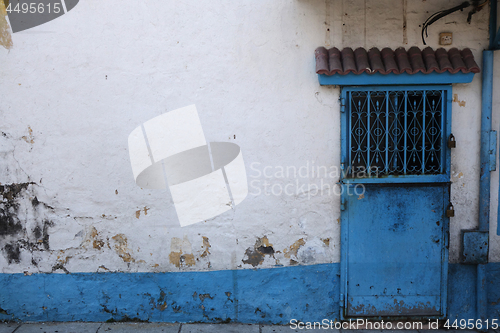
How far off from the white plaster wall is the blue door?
175 millimetres

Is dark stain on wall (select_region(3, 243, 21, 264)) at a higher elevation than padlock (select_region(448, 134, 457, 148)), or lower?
lower

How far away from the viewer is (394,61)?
10.5 feet

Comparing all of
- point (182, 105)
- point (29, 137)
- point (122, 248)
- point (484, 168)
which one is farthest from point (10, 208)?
point (484, 168)

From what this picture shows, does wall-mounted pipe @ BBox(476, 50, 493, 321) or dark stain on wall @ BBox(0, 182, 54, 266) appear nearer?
wall-mounted pipe @ BBox(476, 50, 493, 321)

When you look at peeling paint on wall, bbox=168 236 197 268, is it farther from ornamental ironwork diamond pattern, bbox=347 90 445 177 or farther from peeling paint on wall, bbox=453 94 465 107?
peeling paint on wall, bbox=453 94 465 107

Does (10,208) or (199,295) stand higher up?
(10,208)

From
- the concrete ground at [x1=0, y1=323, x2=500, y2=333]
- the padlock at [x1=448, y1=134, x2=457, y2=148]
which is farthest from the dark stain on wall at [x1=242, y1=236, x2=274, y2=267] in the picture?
the padlock at [x1=448, y1=134, x2=457, y2=148]

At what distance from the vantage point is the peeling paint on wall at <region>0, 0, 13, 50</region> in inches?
132

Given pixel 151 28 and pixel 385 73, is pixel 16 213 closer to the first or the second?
pixel 151 28

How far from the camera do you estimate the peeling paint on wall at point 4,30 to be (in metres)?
3.36

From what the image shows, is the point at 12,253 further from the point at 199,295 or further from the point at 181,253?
the point at 199,295

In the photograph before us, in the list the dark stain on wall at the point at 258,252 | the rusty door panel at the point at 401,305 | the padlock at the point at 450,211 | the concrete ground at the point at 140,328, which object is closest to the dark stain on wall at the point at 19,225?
the concrete ground at the point at 140,328

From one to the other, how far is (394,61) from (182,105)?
7.11 feet

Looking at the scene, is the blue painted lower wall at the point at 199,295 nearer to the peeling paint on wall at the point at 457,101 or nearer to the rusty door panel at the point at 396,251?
the rusty door panel at the point at 396,251
